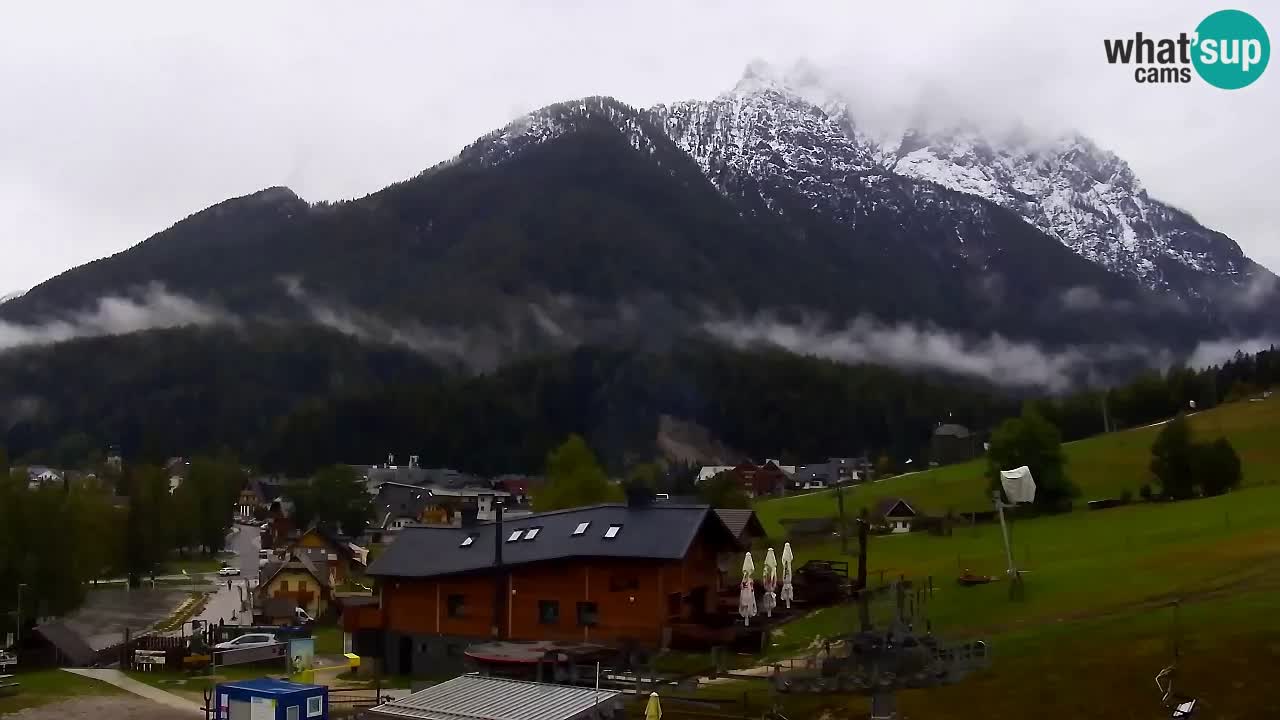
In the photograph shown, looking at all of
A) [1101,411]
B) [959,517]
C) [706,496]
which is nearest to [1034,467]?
[959,517]

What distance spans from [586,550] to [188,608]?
50129 mm

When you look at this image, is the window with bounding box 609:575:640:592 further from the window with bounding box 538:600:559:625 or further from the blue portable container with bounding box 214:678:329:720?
the blue portable container with bounding box 214:678:329:720

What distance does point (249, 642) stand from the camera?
55.3 m

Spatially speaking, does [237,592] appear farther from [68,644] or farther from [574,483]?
[574,483]

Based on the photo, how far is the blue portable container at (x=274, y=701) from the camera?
29.8 m

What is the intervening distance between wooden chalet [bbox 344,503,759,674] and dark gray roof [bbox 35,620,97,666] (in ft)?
63.5

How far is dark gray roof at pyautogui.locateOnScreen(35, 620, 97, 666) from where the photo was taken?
56.4m

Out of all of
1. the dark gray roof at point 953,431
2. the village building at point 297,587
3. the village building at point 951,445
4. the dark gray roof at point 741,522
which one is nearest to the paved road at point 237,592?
the village building at point 297,587

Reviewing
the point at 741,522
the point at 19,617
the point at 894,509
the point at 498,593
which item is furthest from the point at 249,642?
the point at 894,509

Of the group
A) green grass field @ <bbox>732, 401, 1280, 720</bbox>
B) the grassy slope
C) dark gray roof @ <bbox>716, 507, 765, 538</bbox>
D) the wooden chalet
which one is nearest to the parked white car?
the wooden chalet

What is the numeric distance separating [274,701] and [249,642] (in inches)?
1089

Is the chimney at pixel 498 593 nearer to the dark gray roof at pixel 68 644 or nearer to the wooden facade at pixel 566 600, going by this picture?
the wooden facade at pixel 566 600

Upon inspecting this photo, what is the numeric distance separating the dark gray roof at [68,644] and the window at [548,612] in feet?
91.5

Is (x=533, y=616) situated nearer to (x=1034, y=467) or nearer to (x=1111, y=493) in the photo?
(x=1034, y=467)
